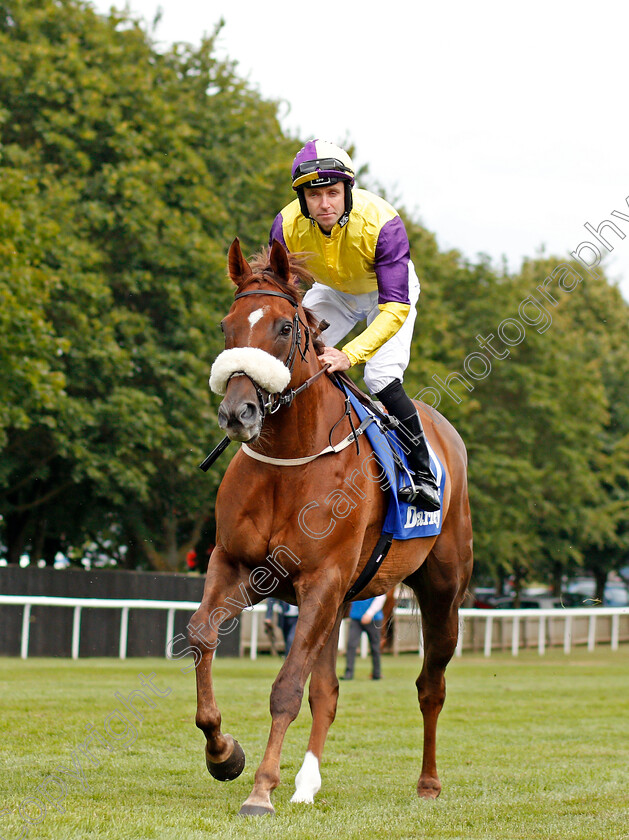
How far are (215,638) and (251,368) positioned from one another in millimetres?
1338

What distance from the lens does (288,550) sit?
519 centimetres

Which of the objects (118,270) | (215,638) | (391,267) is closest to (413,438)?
(391,267)

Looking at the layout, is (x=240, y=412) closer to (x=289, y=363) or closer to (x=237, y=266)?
(x=289, y=363)

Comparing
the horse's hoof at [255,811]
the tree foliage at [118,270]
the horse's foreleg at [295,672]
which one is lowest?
the horse's hoof at [255,811]

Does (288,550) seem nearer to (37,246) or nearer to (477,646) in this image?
(37,246)

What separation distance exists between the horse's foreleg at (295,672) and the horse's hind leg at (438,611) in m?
1.66

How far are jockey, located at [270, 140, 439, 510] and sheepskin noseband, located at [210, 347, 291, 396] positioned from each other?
2.35 feet

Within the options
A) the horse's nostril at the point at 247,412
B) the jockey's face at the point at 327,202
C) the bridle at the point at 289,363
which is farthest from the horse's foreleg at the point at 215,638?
the jockey's face at the point at 327,202

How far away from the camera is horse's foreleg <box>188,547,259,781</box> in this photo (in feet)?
16.7

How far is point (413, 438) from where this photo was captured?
20.7 feet

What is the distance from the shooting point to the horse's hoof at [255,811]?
15.4 feet

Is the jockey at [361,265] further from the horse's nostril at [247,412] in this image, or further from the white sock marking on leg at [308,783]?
the white sock marking on leg at [308,783]

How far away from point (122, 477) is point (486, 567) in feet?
47.3

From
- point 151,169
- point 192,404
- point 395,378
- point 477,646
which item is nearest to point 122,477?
point 192,404
